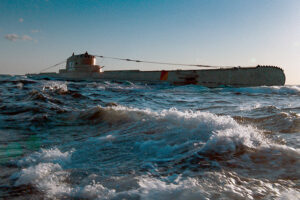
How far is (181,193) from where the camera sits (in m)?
2.09

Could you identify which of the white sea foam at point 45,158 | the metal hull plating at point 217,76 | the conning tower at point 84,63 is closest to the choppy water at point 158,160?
the white sea foam at point 45,158

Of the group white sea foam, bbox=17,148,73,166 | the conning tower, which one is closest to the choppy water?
white sea foam, bbox=17,148,73,166

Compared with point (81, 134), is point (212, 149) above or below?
above

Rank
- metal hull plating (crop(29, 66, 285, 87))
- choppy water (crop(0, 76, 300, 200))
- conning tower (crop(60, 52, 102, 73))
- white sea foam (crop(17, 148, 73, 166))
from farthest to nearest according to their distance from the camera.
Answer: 1. conning tower (crop(60, 52, 102, 73))
2. metal hull plating (crop(29, 66, 285, 87))
3. white sea foam (crop(17, 148, 73, 166))
4. choppy water (crop(0, 76, 300, 200))

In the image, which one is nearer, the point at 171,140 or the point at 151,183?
the point at 151,183

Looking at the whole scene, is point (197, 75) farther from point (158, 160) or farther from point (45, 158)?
point (45, 158)

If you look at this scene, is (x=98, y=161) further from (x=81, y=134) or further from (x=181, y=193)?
(x=81, y=134)

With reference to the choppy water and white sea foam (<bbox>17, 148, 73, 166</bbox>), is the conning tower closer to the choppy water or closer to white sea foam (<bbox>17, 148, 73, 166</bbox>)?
the choppy water

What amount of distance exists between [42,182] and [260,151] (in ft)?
8.81

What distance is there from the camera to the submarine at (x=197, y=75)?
24.8 m

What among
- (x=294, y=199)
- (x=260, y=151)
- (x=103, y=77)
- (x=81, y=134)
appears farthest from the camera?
(x=103, y=77)

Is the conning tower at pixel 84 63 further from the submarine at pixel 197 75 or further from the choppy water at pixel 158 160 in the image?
the choppy water at pixel 158 160

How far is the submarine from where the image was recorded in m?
24.8

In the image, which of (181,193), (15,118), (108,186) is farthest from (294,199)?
(15,118)
